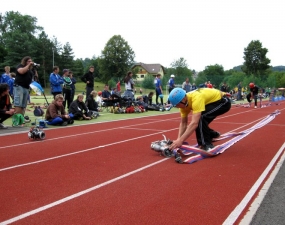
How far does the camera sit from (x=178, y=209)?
3.79 m

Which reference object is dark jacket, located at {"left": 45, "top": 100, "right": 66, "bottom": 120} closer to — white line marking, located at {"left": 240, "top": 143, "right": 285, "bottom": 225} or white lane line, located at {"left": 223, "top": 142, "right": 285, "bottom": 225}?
white lane line, located at {"left": 223, "top": 142, "right": 285, "bottom": 225}

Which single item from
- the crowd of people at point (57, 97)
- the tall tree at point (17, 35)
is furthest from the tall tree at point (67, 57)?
the crowd of people at point (57, 97)

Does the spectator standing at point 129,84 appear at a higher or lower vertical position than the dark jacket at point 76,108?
higher

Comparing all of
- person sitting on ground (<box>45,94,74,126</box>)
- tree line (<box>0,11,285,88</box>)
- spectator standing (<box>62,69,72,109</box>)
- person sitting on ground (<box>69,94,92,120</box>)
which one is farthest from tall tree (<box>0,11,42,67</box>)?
person sitting on ground (<box>45,94,74,126</box>)

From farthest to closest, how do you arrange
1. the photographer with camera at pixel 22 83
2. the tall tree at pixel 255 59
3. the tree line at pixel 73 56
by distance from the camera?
the tall tree at pixel 255 59, the tree line at pixel 73 56, the photographer with camera at pixel 22 83

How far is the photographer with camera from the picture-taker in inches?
403

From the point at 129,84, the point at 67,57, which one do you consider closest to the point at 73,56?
the point at 67,57

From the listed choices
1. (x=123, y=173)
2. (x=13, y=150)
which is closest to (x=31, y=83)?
(x=13, y=150)

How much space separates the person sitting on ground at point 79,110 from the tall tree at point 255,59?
2718 inches

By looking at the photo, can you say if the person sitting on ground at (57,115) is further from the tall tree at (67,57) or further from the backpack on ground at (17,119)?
the tall tree at (67,57)

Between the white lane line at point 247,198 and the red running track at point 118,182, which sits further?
the red running track at point 118,182

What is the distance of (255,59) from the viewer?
77.6 meters

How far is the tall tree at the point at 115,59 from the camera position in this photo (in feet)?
294

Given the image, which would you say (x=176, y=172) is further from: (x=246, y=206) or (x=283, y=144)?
(x=283, y=144)
